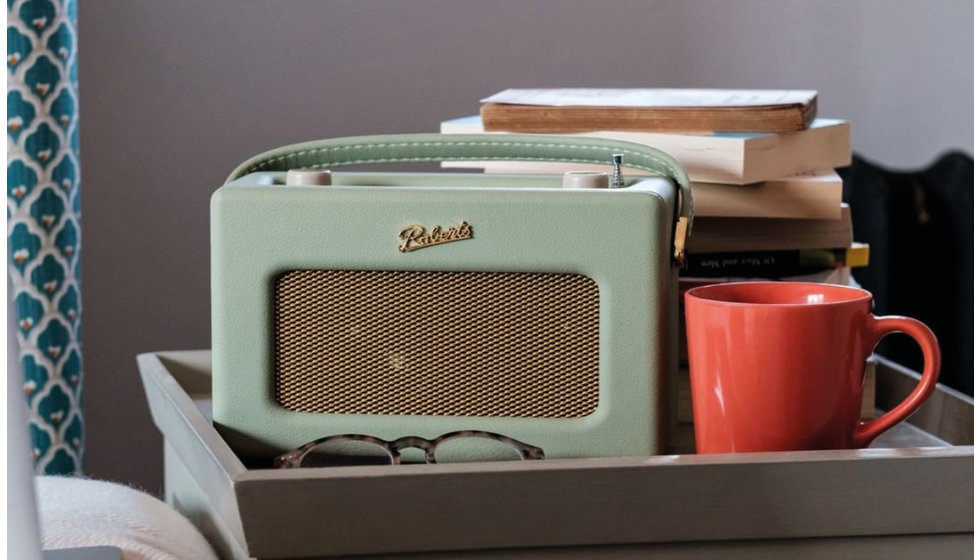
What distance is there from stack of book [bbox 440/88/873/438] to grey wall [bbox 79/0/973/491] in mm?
676

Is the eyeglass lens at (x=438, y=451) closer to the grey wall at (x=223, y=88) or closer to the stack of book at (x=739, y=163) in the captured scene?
the stack of book at (x=739, y=163)

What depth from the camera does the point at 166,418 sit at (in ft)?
1.92

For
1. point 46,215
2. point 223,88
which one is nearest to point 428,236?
point 46,215

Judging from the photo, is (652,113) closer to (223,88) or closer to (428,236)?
(428,236)

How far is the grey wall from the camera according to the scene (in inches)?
49.8

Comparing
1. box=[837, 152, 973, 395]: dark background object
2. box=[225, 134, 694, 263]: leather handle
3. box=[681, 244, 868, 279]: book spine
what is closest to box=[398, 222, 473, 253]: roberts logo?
box=[225, 134, 694, 263]: leather handle

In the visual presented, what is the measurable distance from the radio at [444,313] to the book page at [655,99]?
14 centimetres

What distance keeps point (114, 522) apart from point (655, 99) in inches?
14.6

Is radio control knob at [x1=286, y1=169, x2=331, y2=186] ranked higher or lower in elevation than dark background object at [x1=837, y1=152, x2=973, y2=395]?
higher

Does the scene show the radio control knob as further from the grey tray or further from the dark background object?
the dark background object

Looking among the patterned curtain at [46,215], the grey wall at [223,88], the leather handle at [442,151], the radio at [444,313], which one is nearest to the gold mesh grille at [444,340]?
the radio at [444,313]

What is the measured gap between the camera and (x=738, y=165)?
0.58m

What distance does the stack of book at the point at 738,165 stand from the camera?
600 millimetres

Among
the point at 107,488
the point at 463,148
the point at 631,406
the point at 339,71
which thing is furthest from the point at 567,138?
the point at 339,71
